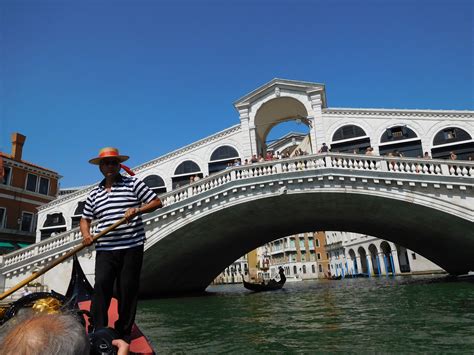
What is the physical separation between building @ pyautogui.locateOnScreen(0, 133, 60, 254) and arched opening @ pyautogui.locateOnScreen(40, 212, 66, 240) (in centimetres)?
140

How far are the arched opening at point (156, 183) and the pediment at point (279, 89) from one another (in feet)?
14.5

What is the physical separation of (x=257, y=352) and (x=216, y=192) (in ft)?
22.5

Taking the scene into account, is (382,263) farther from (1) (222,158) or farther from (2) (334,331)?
(2) (334,331)

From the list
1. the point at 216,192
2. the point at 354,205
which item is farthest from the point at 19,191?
the point at 354,205

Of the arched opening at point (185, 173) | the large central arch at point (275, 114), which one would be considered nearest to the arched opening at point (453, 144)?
the large central arch at point (275, 114)

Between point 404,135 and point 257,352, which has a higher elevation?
point 404,135

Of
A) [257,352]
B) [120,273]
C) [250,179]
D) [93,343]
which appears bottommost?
[257,352]

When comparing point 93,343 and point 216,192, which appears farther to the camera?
point 216,192

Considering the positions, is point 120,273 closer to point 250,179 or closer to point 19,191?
point 250,179

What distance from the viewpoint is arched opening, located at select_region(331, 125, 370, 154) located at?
13477 millimetres

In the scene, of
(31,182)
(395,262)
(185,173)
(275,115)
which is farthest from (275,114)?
(395,262)

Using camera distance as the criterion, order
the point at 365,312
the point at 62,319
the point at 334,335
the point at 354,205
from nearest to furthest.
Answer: the point at 62,319
the point at 334,335
the point at 365,312
the point at 354,205

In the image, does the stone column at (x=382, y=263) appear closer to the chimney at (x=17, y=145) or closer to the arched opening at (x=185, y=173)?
the arched opening at (x=185, y=173)

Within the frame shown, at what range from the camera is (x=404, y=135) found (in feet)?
43.4
